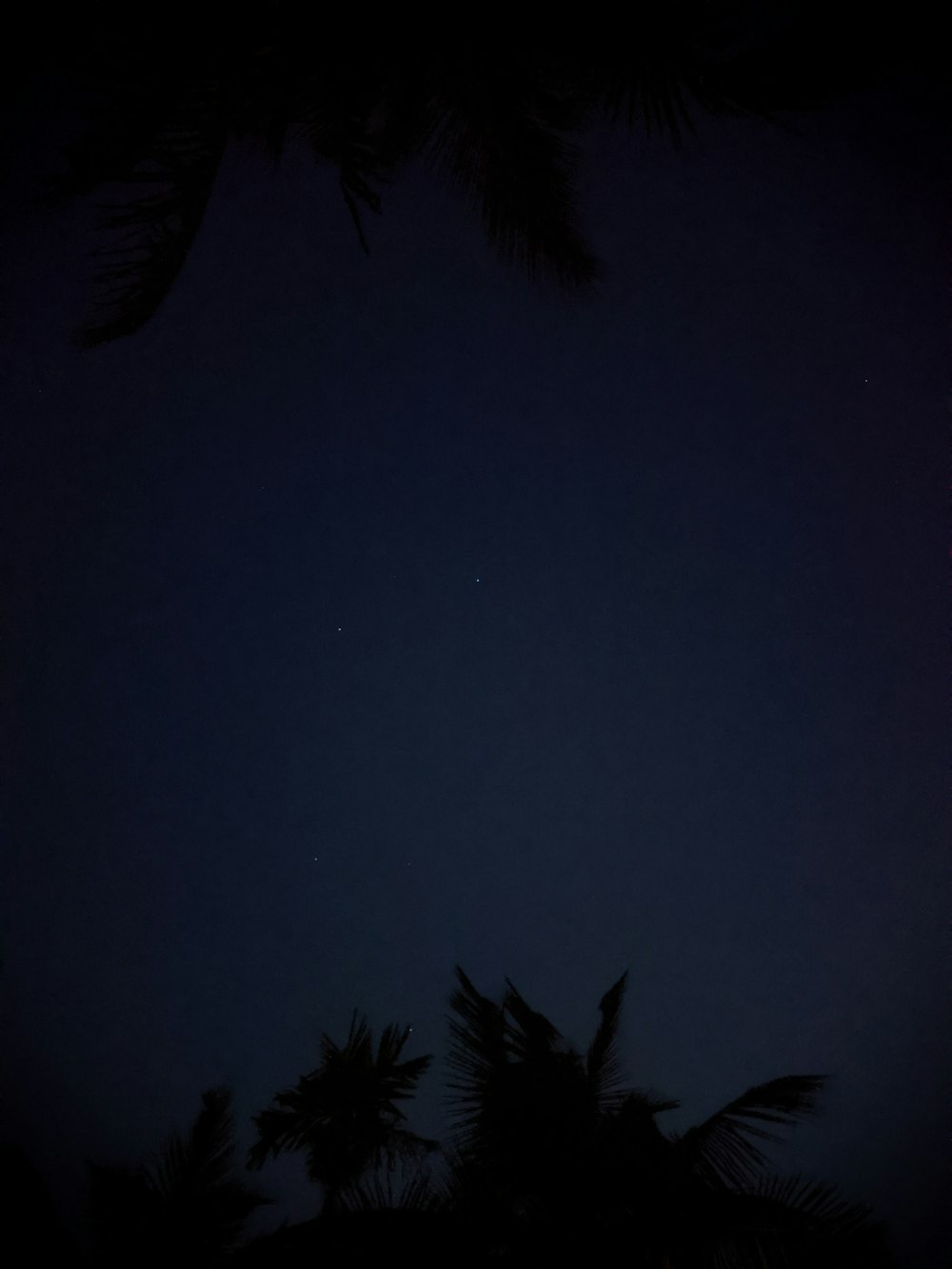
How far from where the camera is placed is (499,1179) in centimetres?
438

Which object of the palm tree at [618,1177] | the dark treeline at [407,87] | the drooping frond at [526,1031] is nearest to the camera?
the dark treeline at [407,87]

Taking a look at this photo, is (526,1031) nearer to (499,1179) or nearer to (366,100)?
(499,1179)

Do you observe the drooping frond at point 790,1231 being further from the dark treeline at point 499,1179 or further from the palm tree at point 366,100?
the palm tree at point 366,100

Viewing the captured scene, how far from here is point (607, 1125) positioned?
4.63 m

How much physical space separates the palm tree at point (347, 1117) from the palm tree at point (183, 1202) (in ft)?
1.08

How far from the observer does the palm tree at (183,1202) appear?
224 inches

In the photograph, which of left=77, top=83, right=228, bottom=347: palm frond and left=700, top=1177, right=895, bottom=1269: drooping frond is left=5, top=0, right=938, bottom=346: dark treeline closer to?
left=77, top=83, right=228, bottom=347: palm frond

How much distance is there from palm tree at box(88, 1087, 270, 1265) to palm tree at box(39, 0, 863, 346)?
6.77 metres

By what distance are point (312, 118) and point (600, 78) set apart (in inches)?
54.7

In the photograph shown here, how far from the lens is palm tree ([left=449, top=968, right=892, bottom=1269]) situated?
380cm

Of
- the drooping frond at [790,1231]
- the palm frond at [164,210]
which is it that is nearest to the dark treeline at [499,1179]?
the drooping frond at [790,1231]

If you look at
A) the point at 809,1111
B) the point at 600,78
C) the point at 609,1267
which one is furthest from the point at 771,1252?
the point at 600,78

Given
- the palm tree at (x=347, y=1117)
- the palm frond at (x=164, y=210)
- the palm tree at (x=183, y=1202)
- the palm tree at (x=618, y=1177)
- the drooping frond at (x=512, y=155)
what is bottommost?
the palm tree at (x=183, y=1202)

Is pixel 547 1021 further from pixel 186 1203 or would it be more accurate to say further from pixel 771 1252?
pixel 186 1203
